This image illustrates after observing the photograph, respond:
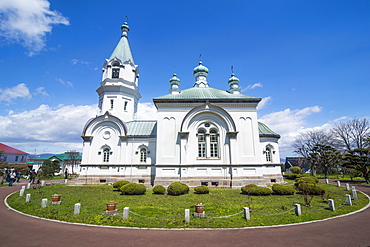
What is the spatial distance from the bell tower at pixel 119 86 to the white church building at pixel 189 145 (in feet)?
1.55

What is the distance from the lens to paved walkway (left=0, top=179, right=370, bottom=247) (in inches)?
256

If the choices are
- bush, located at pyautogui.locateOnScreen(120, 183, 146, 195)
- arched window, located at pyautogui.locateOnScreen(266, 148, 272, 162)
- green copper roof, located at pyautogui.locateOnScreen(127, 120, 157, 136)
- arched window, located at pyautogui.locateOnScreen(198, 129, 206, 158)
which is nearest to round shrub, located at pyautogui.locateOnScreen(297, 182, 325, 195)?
arched window, located at pyautogui.locateOnScreen(266, 148, 272, 162)

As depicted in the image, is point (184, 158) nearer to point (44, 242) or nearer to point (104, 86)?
point (44, 242)

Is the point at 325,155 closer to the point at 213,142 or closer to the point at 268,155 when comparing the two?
the point at 268,155

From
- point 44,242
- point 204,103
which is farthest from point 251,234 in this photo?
point 204,103

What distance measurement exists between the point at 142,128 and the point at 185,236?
62.6 ft

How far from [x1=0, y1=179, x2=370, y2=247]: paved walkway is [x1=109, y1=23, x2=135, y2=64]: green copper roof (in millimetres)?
23958

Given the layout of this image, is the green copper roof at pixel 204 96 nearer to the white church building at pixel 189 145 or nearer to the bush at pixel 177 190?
the white church building at pixel 189 145

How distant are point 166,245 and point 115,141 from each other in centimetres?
1925

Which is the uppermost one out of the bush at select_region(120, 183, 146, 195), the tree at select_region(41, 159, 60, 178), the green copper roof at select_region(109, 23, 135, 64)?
the green copper roof at select_region(109, 23, 135, 64)

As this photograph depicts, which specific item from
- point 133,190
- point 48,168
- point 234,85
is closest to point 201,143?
point 133,190

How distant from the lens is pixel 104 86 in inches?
1019

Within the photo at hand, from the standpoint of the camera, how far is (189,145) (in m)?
20.0

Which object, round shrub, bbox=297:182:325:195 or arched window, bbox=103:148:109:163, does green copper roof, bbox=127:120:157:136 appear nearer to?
arched window, bbox=103:148:109:163
